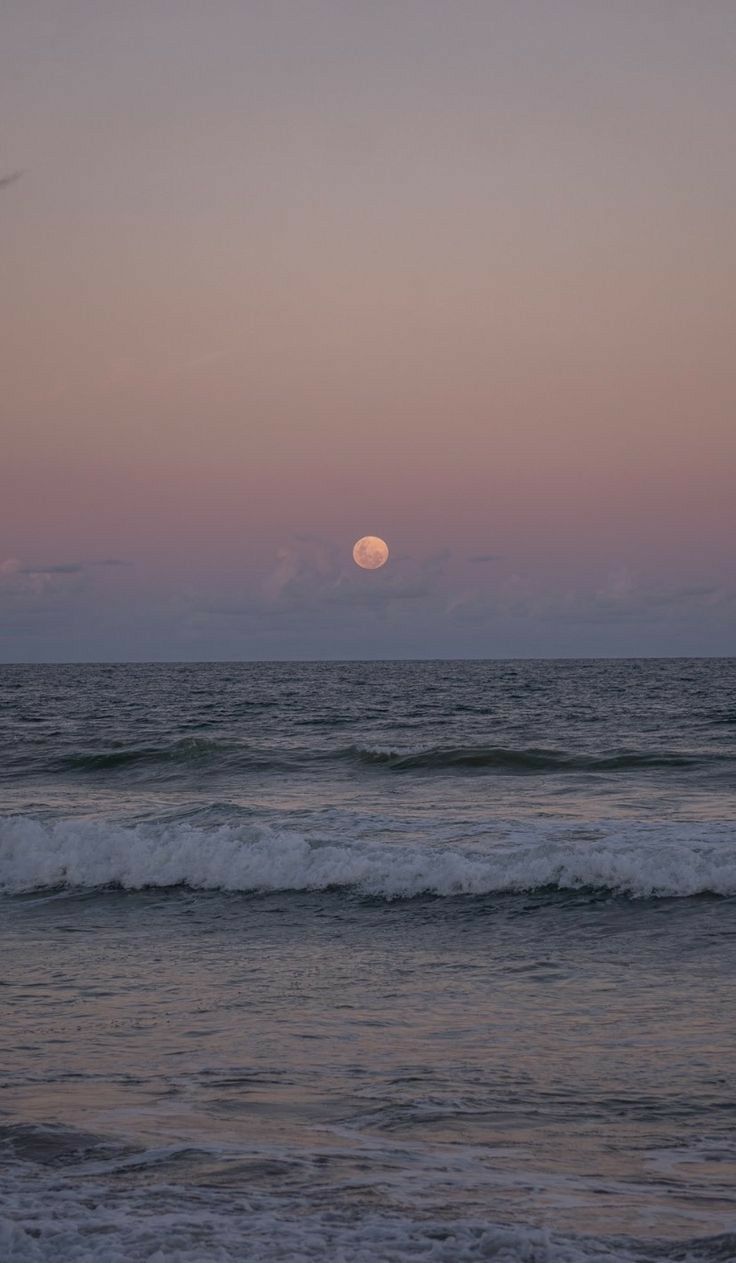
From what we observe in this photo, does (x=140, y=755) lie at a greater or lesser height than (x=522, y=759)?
lesser

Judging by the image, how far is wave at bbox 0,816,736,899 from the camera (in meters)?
15.4

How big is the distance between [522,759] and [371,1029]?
69.6 feet

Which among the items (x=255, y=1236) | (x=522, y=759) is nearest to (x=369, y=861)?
(x=255, y=1236)

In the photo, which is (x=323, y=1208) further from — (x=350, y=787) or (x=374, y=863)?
(x=350, y=787)

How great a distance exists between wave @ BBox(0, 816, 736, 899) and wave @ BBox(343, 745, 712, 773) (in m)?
9.80

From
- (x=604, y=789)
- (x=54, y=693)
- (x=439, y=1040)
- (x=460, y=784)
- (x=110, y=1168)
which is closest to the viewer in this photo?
(x=110, y=1168)

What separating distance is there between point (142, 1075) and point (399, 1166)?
2.42m

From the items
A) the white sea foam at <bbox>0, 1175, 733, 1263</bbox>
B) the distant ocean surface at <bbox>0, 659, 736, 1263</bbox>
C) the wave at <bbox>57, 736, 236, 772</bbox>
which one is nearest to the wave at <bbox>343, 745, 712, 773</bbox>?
the distant ocean surface at <bbox>0, 659, 736, 1263</bbox>

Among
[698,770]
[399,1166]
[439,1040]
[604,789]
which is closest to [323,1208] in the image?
[399,1166]

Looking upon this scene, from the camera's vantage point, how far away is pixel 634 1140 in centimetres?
696

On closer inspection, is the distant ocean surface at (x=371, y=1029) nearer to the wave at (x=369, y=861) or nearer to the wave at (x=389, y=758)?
the wave at (x=369, y=861)

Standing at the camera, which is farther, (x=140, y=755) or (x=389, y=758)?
(x=140, y=755)

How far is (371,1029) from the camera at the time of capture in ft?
30.1

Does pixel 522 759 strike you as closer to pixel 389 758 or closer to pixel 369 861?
pixel 389 758
